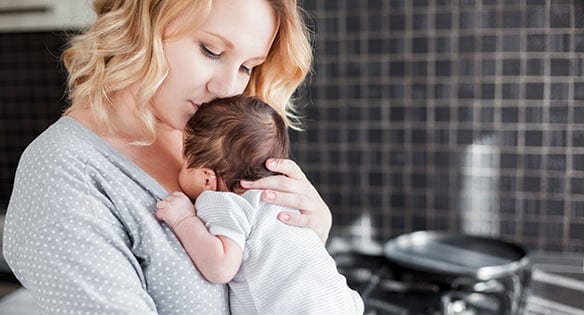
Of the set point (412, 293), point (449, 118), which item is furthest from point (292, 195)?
point (449, 118)

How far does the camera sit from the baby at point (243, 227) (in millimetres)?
875

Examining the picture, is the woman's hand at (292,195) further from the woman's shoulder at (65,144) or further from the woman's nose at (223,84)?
the woman's shoulder at (65,144)

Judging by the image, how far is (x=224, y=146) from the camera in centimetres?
96

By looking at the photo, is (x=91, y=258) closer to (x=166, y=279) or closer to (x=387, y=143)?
(x=166, y=279)

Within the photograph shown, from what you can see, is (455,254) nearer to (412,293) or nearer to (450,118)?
(412,293)

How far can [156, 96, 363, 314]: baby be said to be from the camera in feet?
2.87

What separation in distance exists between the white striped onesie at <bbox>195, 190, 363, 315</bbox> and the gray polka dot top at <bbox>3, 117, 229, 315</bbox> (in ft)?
0.14

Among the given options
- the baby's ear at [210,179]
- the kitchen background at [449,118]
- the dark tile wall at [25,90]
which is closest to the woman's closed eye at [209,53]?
the baby's ear at [210,179]

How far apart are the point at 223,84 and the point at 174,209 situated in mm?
198

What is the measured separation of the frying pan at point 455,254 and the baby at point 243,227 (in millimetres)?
793

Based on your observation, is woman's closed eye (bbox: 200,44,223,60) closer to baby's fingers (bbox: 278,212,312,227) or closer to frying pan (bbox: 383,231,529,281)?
baby's fingers (bbox: 278,212,312,227)

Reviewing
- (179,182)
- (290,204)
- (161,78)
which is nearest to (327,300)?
(290,204)

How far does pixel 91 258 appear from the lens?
763 mm

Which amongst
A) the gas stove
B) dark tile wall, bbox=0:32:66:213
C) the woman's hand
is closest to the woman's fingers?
the woman's hand
